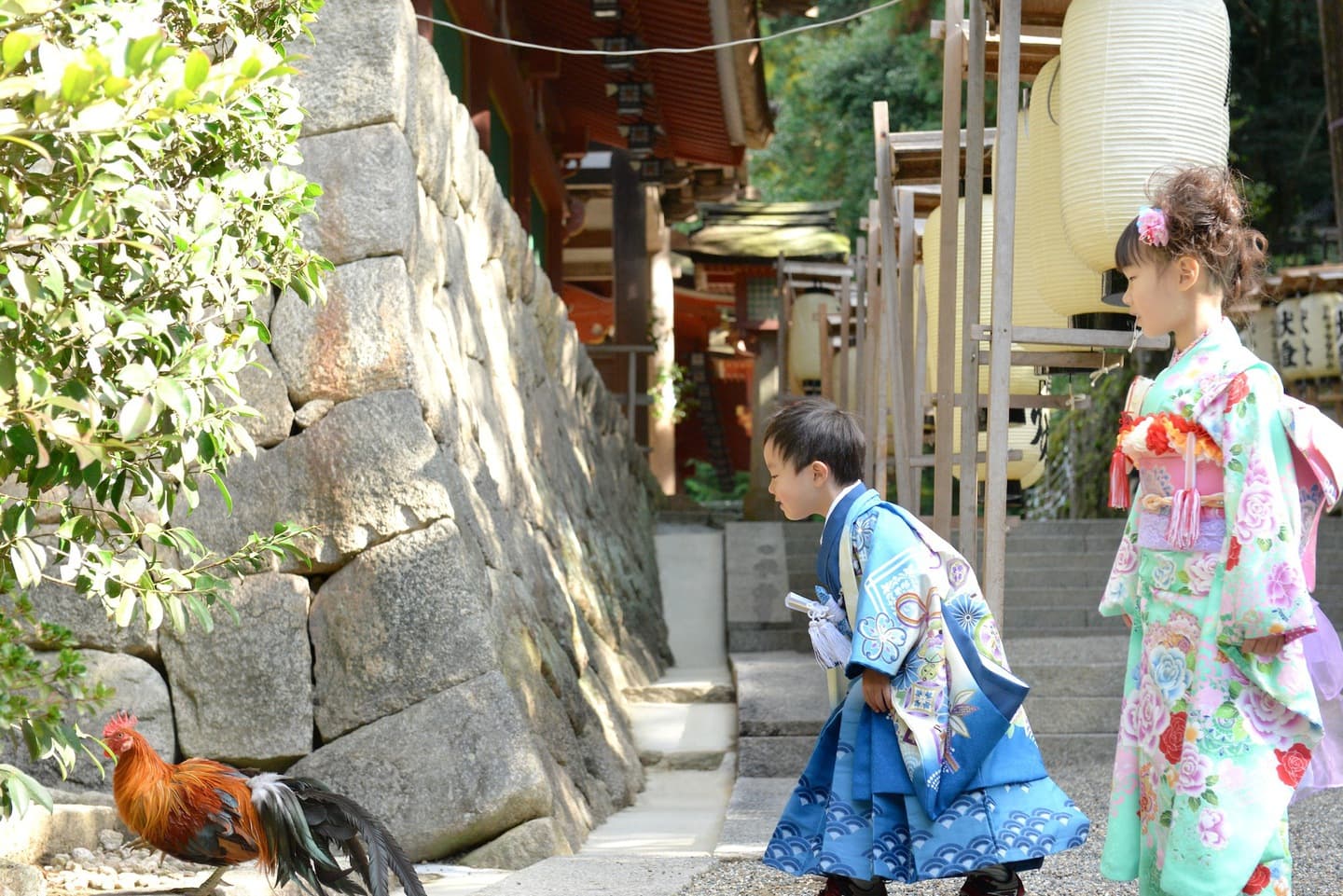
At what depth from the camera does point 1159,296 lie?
287 centimetres

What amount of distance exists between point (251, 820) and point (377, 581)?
120 cm

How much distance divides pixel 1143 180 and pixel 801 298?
9894 mm

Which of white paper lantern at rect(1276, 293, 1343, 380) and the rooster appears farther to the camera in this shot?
white paper lantern at rect(1276, 293, 1343, 380)

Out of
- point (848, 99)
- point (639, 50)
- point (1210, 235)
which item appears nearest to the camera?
point (1210, 235)

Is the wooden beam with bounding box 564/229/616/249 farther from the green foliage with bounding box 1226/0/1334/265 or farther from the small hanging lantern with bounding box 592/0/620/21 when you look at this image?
the small hanging lantern with bounding box 592/0/620/21

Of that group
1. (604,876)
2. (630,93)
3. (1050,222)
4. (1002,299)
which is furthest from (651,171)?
(604,876)

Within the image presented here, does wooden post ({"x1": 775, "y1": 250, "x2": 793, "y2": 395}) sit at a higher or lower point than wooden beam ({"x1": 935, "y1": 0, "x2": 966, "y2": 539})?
lower

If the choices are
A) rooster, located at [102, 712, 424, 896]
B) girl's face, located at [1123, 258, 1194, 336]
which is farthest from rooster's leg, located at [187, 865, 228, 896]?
girl's face, located at [1123, 258, 1194, 336]

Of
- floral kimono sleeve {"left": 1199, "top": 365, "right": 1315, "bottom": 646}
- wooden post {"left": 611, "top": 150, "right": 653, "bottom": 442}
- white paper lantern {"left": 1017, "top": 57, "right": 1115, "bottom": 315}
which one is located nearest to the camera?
floral kimono sleeve {"left": 1199, "top": 365, "right": 1315, "bottom": 646}

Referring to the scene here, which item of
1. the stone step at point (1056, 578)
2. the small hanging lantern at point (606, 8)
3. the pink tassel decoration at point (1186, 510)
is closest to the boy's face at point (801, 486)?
the pink tassel decoration at point (1186, 510)

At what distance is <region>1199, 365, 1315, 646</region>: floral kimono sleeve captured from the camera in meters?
2.54

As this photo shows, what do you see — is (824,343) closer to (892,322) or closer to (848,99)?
(892,322)

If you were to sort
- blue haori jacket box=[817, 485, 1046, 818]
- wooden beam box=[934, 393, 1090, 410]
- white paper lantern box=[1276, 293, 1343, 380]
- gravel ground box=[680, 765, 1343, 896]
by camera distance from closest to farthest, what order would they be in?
1. blue haori jacket box=[817, 485, 1046, 818]
2. gravel ground box=[680, 765, 1343, 896]
3. wooden beam box=[934, 393, 1090, 410]
4. white paper lantern box=[1276, 293, 1343, 380]

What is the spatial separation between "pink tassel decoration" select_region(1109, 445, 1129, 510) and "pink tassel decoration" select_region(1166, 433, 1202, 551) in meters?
0.19
